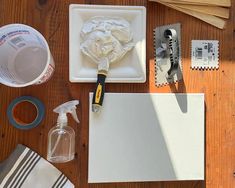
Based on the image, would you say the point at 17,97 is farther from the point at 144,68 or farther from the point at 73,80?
the point at 144,68

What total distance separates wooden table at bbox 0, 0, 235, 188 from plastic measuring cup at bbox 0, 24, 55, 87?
0.04 meters

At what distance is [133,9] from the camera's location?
0.71 metres

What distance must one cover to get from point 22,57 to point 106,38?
0.17 m

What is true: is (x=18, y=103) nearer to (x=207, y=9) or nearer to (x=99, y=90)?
(x=99, y=90)

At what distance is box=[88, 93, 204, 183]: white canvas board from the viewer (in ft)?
2.27

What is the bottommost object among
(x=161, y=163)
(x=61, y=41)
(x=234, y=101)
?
(x=161, y=163)

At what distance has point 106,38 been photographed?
0.68m

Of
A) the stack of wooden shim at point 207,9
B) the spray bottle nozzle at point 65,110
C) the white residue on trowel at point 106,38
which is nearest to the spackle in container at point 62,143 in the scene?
the spray bottle nozzle at point 65,110

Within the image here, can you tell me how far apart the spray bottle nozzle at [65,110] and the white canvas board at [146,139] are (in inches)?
1.4

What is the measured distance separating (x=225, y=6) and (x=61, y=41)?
358mm

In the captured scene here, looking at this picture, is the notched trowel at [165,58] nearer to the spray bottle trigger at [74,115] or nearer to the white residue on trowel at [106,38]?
the white residue on trowel at [106,38]

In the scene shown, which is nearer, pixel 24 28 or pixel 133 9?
pixel 24 28

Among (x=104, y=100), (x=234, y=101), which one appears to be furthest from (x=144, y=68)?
(x=234, y=101)

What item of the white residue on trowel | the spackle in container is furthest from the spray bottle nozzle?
the white residue on trowel
